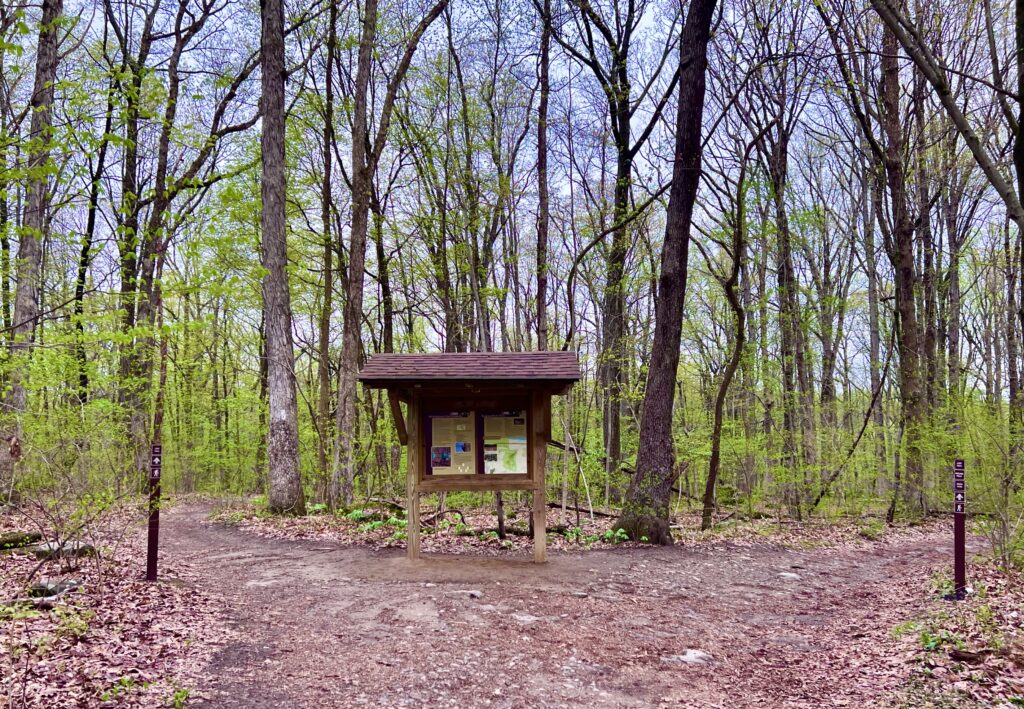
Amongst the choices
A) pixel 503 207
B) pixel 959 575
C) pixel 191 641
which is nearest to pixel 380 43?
pixel 503 207

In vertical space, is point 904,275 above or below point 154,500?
above

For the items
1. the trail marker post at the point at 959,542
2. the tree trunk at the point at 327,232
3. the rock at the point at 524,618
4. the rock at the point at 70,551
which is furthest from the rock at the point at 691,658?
the tree trunk at the point at 327,232

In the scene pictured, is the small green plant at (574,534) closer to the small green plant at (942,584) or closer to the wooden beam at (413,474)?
the wooden beam at (413,474)

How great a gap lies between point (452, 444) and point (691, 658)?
3.79m

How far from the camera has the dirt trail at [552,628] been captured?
4266mm

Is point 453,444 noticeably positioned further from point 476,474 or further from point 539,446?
point 539,446

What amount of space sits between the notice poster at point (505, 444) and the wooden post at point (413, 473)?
825 mm

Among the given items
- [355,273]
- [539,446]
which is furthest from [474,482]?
[355,273]

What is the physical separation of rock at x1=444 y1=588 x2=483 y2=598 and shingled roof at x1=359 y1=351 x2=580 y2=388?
2315 millimetres

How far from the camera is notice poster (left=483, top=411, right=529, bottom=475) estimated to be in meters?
7.85

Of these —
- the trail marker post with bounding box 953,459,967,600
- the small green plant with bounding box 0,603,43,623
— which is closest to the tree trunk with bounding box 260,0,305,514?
the small green plant with bounding box 0,603,43,623

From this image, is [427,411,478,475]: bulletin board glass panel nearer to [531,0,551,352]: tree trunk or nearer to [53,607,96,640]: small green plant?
[53,607,96,640]: small green plant

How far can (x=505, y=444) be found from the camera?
788 centimetres

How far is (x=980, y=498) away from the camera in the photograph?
7086 millimetres
